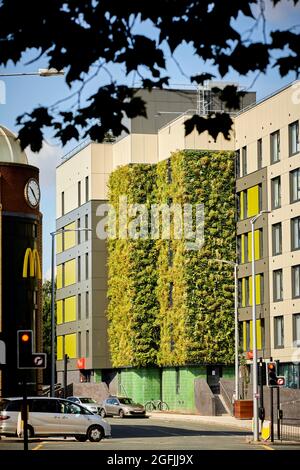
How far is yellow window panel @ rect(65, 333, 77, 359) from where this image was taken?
3880 inches

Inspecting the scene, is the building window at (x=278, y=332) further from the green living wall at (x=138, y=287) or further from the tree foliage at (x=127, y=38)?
the tree foliage at (x=127, y=38)

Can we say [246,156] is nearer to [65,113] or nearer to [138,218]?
[138,218]

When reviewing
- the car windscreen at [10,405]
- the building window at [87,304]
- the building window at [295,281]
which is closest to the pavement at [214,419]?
the building window at [295,281]

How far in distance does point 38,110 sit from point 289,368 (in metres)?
58.0

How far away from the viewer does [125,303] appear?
87688 mm

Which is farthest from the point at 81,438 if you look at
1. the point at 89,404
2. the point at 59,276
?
the point at 59,276

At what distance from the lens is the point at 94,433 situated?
138ft

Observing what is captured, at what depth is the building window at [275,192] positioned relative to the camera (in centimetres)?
7144

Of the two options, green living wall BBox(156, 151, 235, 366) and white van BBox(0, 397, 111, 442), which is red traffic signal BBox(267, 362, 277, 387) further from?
green living wall BBox(156, 151, 235, 366)

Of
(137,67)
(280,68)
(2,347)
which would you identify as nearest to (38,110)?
(137,67)

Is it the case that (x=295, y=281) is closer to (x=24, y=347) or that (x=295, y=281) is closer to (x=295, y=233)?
(x=295, y=233)

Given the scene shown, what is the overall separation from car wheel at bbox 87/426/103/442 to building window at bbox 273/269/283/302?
30331 millimetres

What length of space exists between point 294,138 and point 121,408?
20.1 metres

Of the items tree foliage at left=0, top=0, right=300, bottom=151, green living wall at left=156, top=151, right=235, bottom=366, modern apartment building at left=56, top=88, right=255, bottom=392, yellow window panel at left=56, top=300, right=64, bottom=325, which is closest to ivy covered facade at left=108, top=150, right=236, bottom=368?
green living wall at left=156, top=151, right=235, bottom=366
